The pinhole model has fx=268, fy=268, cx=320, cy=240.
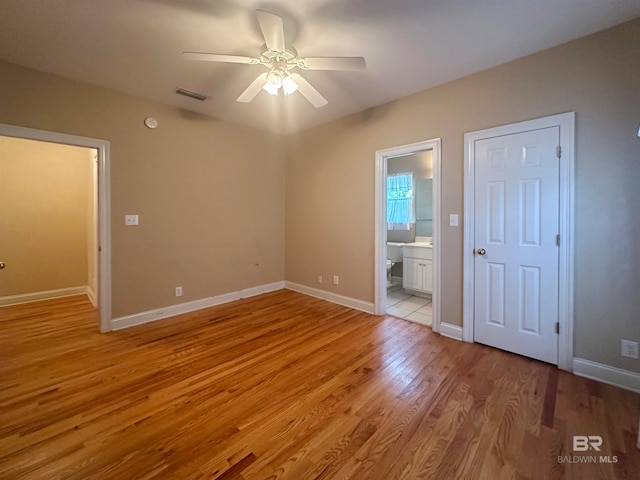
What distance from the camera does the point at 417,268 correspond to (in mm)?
4273

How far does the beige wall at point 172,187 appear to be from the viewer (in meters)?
2.72

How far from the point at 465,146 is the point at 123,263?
13.1 ft

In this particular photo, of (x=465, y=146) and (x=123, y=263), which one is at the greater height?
(x=465, y=146)

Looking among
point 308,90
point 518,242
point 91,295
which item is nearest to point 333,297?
point 518,242

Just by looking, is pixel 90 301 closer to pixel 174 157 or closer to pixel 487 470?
pixel 174 157

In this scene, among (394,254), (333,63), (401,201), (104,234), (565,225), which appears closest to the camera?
(333,63)

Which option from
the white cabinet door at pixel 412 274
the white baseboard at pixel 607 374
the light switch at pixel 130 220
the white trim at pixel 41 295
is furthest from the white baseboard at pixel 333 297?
the white trim at pixel 41 295

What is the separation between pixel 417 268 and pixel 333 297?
4.68 ft

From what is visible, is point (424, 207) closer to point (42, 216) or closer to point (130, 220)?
point (130, 220)

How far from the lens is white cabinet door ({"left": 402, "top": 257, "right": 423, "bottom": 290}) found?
425cm

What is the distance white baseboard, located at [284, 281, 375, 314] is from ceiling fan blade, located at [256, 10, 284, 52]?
2993 mm

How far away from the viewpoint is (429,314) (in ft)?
11.7

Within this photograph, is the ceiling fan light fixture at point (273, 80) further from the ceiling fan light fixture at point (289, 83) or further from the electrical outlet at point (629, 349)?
the electrical outlet at point (629, 349)

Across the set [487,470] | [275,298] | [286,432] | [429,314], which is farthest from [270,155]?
[487,470]
